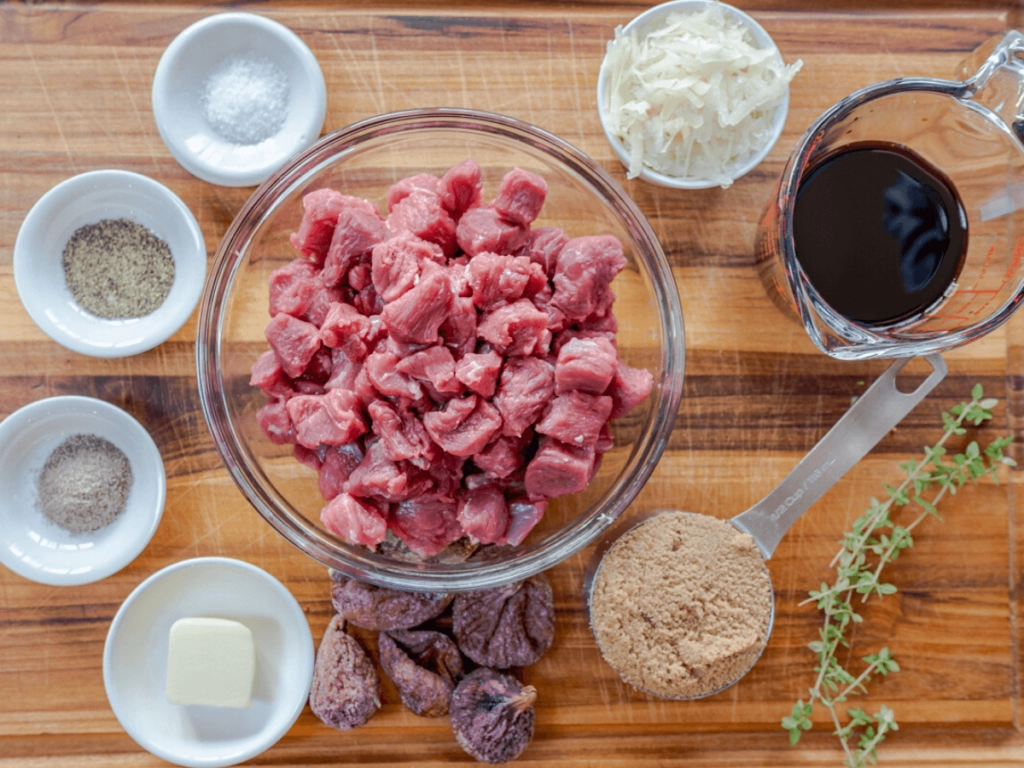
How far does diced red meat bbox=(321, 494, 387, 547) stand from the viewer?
1.99 metres

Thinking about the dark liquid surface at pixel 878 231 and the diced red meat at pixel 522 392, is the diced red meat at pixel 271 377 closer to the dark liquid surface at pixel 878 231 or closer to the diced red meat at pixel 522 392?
the diced red meat at pixel 522 392

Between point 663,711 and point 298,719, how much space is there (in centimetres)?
120

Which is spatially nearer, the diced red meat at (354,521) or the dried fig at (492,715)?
the diced red meat at (354,521)

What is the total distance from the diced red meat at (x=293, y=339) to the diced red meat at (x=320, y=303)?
4cm

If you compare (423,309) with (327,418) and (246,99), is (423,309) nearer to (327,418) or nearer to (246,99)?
(327,418)

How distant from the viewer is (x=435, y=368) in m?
1.91

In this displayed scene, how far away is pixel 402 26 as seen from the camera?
8.63 feet

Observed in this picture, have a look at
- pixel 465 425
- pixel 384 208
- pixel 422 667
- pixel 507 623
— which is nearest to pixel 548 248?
pixel 465 425

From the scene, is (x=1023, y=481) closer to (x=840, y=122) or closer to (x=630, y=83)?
(x=840, y=122)

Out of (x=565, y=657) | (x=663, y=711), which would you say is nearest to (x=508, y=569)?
(x=565, y=657)

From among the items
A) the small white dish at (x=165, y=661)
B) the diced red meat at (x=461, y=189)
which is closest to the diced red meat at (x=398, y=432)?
the diced red meat at (x=461, y=189)

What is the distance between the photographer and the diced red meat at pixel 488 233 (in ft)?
6.57

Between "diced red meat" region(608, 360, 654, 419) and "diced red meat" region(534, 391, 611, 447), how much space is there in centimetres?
8

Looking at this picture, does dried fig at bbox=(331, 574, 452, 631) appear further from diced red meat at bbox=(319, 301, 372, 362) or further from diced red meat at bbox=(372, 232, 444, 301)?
diced red meat at bbox=(372, 232, 444, 301)
